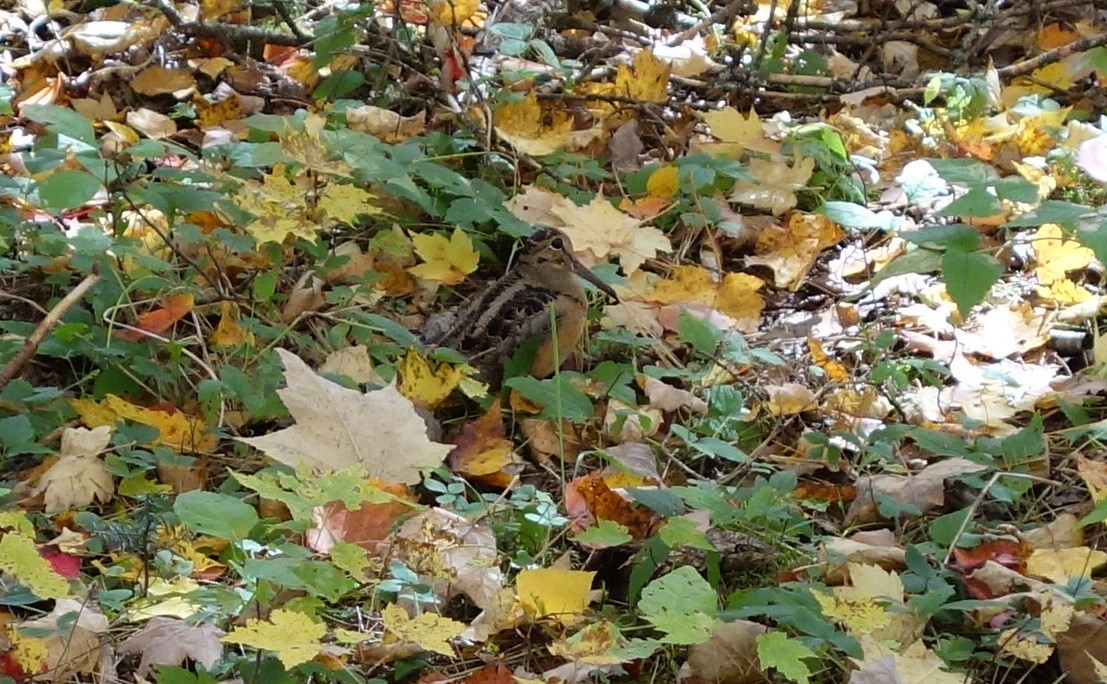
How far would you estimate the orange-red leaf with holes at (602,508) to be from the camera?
4.55ft

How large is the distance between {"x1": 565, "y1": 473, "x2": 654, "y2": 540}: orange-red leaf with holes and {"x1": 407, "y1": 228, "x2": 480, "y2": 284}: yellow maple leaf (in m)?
0.58

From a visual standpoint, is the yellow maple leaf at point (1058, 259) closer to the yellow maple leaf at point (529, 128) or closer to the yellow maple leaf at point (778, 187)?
the yellow maple leaf at point (778, 187)

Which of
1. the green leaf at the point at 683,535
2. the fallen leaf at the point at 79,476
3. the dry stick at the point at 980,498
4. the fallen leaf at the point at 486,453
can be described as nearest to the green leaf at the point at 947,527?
the dry stick at the point at 980,498

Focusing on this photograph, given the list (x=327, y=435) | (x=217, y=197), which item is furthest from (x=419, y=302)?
(x=327, y=435)

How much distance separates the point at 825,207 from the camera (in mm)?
1904

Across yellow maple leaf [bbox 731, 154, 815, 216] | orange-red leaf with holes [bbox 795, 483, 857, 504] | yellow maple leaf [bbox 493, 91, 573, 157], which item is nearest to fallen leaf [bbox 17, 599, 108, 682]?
orange-red leaf with holes [bbox 795, 483, 857, 504]

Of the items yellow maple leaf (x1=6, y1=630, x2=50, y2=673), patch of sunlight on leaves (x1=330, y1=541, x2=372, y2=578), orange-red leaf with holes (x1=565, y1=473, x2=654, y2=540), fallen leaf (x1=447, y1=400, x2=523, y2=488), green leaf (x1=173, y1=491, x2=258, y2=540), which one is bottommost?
fallen leaf (x1=447, y1=400, x2=523, y2=488)

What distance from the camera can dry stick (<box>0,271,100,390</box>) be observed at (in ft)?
5.17

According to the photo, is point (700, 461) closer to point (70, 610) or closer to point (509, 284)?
point (509, 284)

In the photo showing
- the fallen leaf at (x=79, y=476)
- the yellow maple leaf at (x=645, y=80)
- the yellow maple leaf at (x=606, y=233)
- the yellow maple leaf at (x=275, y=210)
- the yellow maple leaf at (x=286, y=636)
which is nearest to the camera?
the yellow maple leaf at (x=286, y=636)

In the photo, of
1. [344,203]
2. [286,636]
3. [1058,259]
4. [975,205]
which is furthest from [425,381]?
[1058,259]

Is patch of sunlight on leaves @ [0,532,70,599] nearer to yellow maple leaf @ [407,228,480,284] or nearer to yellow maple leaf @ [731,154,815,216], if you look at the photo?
yellow maple leaf @ [407,228,480,284]

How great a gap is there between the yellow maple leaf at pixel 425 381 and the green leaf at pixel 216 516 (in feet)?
1.64

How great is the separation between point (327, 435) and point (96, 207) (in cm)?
109
